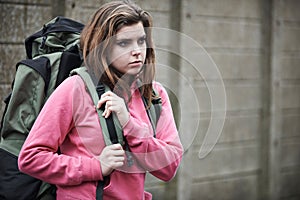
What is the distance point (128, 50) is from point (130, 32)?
66 mm

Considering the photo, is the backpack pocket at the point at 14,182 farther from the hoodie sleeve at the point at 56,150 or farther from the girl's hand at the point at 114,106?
the girl's hand at the point at 114,106

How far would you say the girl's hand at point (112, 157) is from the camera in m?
2.04

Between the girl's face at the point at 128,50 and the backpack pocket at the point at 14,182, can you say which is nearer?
the girl's face at the point at 128,50

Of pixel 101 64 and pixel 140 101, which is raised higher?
pixel 101 64

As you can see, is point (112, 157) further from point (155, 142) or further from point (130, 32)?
point (130, 32)

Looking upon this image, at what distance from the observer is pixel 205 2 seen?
4.96 meters

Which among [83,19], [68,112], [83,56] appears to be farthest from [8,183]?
[83,19]

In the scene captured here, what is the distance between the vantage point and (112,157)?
6.68 feet

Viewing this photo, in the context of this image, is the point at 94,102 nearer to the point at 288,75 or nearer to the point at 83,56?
the point at 83,56

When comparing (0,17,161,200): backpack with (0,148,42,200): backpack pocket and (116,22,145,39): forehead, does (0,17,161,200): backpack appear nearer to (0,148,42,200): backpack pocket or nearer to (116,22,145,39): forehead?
(0,148,42,200): backpack pocket

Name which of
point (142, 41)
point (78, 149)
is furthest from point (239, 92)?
point (78, 149)

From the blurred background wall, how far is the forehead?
72.0 inches

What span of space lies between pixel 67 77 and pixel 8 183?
48 centimetres

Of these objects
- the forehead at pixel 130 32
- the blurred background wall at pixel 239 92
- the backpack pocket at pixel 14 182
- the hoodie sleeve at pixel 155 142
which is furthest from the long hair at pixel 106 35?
the blurred background wall at pixel 239 92
